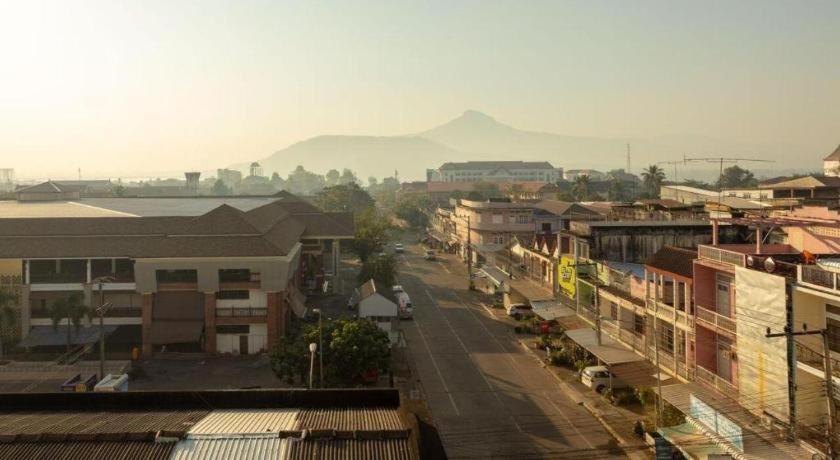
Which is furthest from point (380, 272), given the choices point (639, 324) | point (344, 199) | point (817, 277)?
point (344, 199)

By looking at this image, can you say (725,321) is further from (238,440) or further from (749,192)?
(749,192)

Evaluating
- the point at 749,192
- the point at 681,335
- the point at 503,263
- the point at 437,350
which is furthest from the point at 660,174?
the point at 681,335

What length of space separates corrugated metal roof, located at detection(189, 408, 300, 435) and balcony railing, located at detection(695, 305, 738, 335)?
19.6 metres

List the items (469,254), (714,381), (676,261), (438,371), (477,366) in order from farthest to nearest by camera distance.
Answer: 1. (469,254)
2. (477,366)
3. (438,371)
4. (676,261)
5. (714,381)

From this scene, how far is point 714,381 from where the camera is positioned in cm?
3017

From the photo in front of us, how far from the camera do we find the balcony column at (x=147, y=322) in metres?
49.5

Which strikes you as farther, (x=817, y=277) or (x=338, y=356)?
(x=338, y=356)

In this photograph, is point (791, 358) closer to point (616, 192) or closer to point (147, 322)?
point (147, 322)

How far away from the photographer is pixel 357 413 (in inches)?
779

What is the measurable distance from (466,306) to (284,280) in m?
23.9

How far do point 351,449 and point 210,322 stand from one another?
119 feet

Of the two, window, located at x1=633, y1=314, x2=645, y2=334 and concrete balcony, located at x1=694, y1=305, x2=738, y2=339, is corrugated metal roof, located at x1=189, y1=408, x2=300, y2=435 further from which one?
window, located at x1=633, y1=314, x2=645, y2=334

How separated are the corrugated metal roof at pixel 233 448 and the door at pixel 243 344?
3465 cm

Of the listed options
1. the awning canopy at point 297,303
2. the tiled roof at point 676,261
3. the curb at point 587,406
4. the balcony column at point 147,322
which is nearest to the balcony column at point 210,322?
the balcony column at point 147,322
